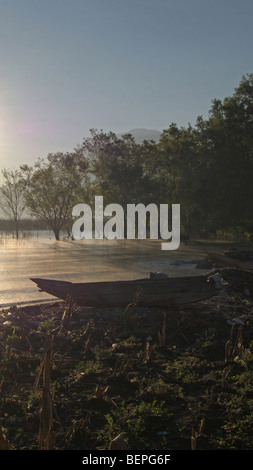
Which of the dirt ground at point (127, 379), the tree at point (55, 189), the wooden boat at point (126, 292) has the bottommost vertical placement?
the dirt ground at point (127, 379)

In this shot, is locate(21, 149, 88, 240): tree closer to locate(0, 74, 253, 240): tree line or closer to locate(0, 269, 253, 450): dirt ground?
locate(0, 74, 253, 240): tree line

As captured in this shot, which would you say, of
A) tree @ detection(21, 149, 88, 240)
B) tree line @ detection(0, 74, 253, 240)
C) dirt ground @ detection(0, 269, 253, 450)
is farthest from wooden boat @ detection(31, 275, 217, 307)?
tree @ detection(21, 149, 88, 240)

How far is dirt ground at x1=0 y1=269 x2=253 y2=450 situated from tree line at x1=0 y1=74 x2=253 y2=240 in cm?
2357

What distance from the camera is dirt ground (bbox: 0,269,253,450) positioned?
11.4 ft

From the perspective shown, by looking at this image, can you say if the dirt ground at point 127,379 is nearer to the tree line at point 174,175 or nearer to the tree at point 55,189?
the tree line at point 174,175

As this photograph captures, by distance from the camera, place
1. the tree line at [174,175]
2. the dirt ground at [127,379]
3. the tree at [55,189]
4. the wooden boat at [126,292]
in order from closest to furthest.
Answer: the dirt ground at [127,379]
the wooden boat at [126,292]
the tree line at [174,175]
the tree at [55,189]

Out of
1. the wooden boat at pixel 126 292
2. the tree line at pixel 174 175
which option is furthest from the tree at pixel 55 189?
the wooden boat at pixel 126 292

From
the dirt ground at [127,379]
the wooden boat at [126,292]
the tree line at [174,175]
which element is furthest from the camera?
the tree line at [174,175]

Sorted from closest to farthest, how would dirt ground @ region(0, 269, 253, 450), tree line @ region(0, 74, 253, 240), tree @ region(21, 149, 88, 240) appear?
dirt ground @ region(0, 269, 253, 450), tree line @ region(0, 74, 253, 240), tree @ region(21, 149, 88, 240)

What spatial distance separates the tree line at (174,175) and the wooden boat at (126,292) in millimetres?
23325

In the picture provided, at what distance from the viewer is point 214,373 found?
478cm

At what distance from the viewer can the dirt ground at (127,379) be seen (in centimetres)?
348
